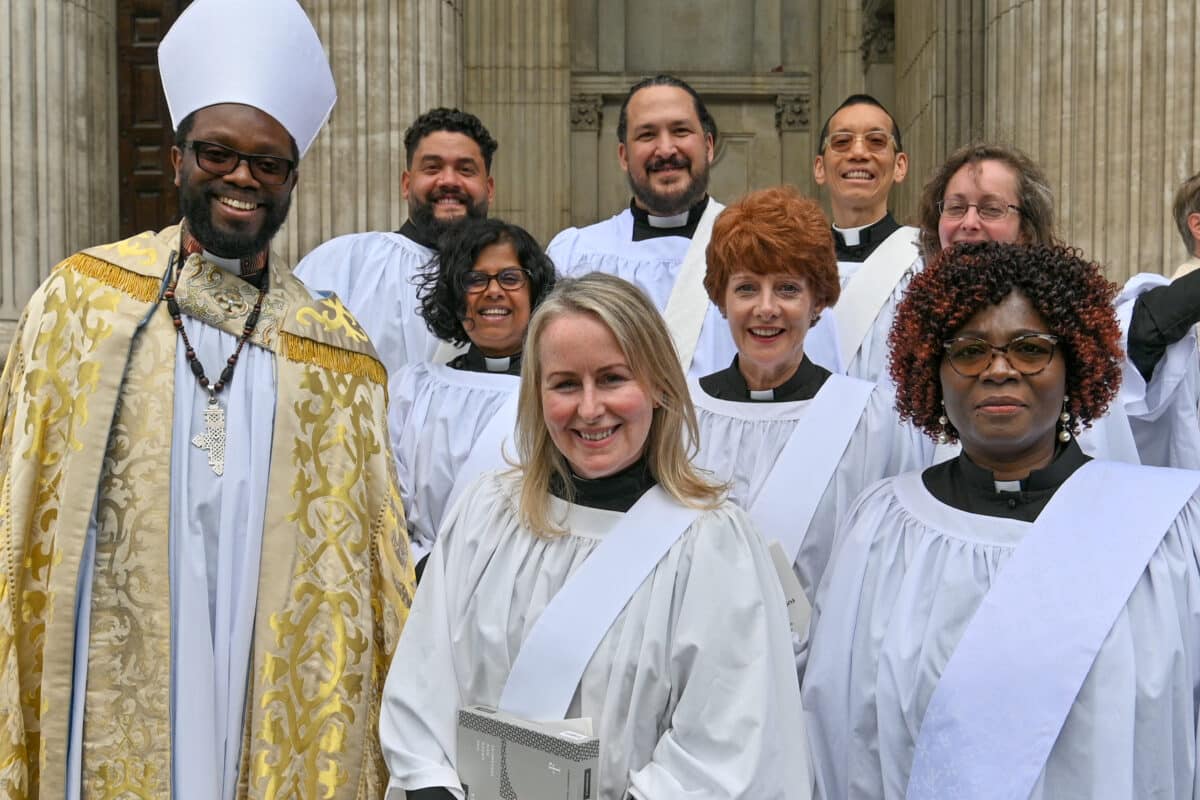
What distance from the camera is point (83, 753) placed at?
8.91 ft

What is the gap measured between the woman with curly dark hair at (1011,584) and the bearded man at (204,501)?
96 cm

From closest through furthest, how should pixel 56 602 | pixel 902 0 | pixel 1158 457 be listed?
1. pixel 56 602
2. pixel 1158 457
3. pixel 902 0

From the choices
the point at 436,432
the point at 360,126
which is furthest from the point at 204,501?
the point at 360,126

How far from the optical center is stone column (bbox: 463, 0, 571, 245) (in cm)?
1063

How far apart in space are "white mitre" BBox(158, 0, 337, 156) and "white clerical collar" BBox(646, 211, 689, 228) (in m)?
1.86

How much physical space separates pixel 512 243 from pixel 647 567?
72.2 inches

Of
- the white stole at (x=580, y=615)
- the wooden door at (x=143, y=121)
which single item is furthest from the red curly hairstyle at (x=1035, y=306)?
the wooden door at (x=143, y=121)

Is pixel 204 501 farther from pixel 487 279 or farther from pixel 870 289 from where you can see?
pixel 870 289

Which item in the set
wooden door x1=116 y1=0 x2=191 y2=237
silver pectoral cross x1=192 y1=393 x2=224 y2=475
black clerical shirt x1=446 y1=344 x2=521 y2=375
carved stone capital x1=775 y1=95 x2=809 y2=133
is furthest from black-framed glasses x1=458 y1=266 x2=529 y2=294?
carved stone capital x1=775 y1=95 x2=809 y2=133

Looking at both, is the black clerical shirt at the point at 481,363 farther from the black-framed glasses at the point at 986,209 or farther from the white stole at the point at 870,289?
the black-framed glasses at the point at 986,209

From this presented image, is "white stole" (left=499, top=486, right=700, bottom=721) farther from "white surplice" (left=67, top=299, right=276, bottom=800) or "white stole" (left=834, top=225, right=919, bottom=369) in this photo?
"white stole" (left=834, top=225, right=919, bottom=369)

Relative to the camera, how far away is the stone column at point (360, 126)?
6.57 metres

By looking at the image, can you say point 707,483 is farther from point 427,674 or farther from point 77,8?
point 77,8

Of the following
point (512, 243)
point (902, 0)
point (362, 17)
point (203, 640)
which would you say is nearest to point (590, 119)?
point (902, 0)
